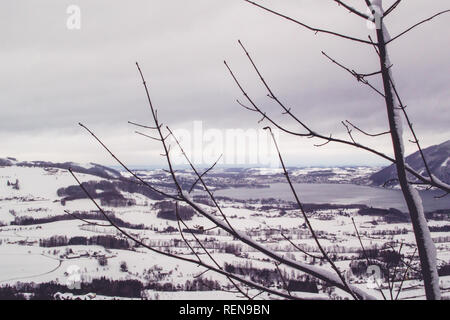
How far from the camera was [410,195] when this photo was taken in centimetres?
116

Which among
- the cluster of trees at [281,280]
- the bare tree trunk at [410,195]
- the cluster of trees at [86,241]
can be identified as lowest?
the cluster of trees at [86,241]

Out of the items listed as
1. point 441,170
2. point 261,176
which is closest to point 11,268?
point 441,170

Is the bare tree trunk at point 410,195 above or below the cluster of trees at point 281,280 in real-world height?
above

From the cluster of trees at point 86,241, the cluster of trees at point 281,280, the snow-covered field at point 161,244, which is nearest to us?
the cluster of trees at point 281,280

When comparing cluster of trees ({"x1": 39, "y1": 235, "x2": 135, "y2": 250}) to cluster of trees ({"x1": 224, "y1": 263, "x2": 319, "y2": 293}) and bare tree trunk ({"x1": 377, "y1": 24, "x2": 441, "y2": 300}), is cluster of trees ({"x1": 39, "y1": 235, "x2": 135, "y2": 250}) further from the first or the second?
bare tree trunk ({"x1": 377, "y1": 24, "x2": 441, "y2": 300})

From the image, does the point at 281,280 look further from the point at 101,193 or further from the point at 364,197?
the point at 101,193

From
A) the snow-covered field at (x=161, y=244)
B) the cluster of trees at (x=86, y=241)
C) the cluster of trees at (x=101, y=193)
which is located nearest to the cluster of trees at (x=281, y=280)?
the snow-covered field at (x=161, y=244)

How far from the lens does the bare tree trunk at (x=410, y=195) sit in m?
1.14

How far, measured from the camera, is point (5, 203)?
9394 centimetres

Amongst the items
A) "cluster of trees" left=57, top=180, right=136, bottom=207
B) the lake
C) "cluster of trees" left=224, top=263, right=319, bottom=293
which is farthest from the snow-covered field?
the lake

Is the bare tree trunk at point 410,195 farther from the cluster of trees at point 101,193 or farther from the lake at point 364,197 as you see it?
the cluster of trees at point 101,193

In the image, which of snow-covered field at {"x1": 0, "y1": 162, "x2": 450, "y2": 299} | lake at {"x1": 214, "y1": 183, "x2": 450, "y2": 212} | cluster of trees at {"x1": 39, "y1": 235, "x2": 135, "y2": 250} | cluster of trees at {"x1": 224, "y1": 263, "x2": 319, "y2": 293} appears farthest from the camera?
lake at {"x1": 214, "y1": 183, "x2": 450, "y2": 212}

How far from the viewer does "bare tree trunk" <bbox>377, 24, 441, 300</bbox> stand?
1.14 m
